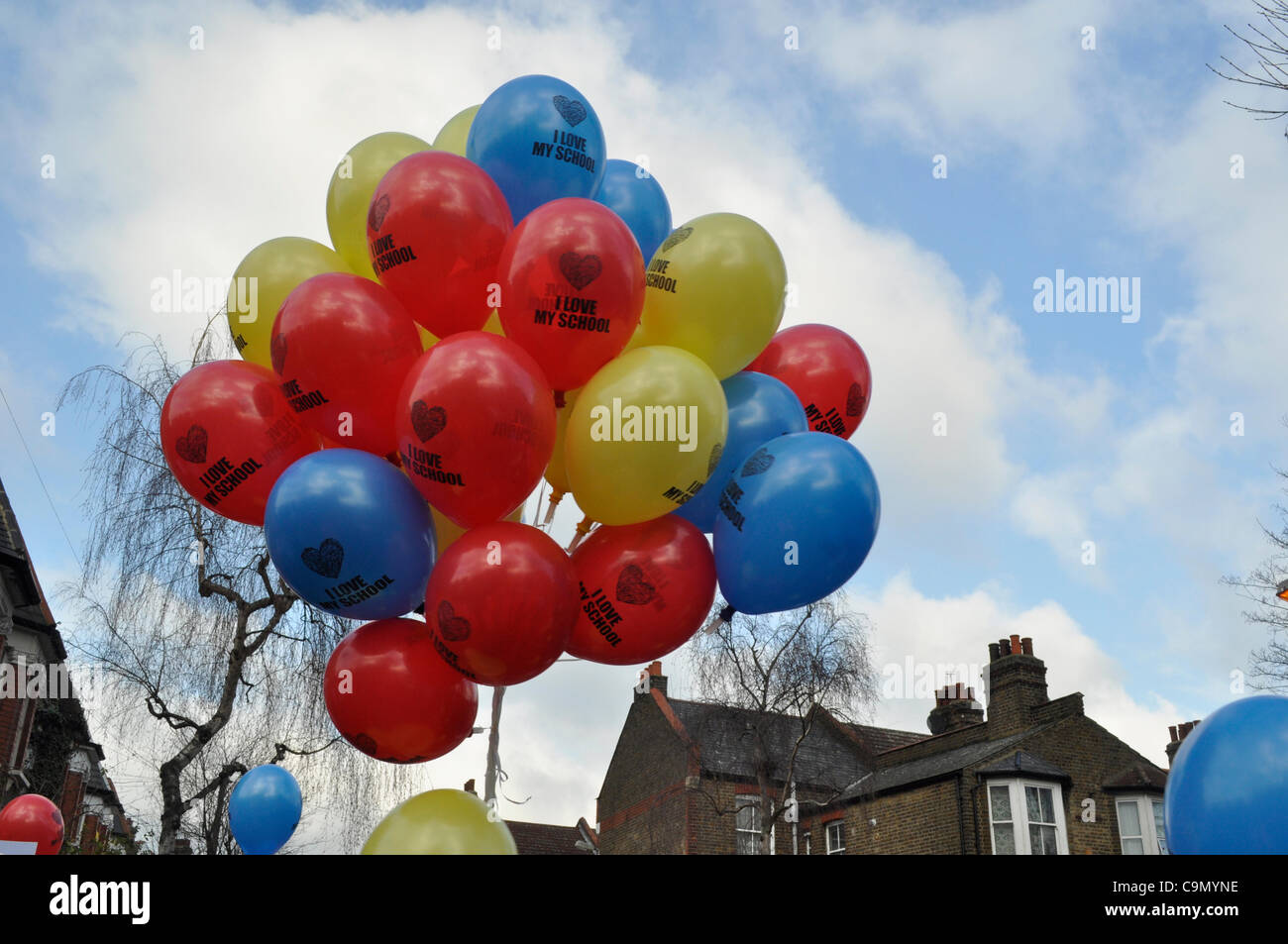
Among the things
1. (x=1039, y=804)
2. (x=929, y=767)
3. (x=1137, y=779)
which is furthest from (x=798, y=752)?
(x=1137, y=779)

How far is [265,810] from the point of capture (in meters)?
8.17

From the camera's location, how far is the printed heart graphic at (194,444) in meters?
3.75

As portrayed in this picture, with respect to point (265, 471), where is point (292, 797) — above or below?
below

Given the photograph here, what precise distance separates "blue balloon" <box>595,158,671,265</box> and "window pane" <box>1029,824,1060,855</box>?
17.7 m

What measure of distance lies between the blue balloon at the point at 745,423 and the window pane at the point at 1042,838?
17.3m

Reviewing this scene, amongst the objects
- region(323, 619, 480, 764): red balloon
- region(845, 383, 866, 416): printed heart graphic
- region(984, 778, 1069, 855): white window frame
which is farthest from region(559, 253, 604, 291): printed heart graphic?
region(984, 778, 1069, 855): white window frame

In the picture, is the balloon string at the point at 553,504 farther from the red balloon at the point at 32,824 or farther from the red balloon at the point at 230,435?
the red balloon at the point at 32,824
